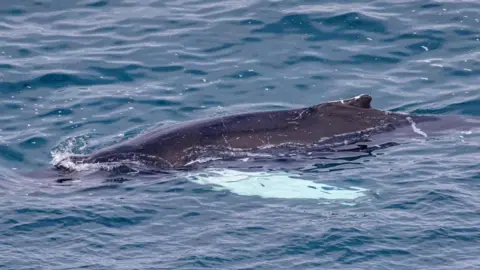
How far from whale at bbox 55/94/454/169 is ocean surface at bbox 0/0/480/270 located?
0.68 metres

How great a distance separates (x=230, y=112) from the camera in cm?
2155

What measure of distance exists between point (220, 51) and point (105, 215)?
11573 mm

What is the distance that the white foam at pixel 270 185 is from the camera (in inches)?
614

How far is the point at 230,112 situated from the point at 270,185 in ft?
18.4

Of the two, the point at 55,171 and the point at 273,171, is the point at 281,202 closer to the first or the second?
the point at 273,171

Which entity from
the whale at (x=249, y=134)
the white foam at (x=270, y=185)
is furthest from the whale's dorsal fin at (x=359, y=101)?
the white foam at (x=270, y=185)

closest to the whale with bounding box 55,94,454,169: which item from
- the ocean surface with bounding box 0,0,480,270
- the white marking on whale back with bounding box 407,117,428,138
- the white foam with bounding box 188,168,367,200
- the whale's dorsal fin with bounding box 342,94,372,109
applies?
the whale's dorsal fin with bounding box 342,94,372,109

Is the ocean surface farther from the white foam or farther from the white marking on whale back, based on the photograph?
the white marking on whale back

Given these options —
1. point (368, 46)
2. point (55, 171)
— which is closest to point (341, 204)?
point (55, 171)

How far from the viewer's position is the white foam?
1559cm

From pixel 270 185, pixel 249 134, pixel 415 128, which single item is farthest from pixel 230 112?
pixel 270 185

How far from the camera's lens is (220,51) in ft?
84.8

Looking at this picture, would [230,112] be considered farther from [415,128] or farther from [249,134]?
[415,128]

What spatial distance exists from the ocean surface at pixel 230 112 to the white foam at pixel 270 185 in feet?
0.13
